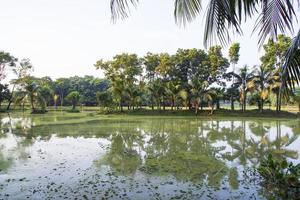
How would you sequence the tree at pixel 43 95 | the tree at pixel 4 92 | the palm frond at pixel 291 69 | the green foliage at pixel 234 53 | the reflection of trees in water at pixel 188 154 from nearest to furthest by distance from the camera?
the palm frond at pixel 291 69 → the reflection of trees in water at pixel 188 154 → the green foliage at pixel 234 53 → the tree at pixel 43 95 → the tree at pixel 4 92

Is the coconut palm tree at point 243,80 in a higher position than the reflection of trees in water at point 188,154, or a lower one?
higher

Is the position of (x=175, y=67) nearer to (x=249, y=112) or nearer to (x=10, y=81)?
(x=249, y=112)

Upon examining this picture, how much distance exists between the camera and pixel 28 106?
4850 centimetres

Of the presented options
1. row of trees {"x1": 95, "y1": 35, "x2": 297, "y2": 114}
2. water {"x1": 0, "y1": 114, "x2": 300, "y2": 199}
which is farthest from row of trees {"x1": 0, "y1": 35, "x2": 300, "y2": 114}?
water {"x1": 0, "y1": 114, "x2": 300, "y2": 199}

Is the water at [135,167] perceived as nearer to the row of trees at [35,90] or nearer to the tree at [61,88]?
the row of trees at [35,90]

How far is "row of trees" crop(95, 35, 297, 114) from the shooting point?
3191cm

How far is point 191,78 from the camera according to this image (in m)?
35.8

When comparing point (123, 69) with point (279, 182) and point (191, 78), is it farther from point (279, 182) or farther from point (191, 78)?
point (279, 182)

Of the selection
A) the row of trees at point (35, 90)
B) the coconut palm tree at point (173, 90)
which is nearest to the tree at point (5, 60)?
the row of trees at point (35, 90)

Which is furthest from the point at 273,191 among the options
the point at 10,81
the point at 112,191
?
the point at 10,81

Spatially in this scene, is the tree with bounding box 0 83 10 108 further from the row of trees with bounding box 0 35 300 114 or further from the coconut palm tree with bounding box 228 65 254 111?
the coconut palm tree with bounding box 228 65 254 111

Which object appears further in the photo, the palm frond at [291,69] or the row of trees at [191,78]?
the row of trees at [191,78]

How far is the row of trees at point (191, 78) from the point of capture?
31908 mm

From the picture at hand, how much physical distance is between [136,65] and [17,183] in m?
31.1
